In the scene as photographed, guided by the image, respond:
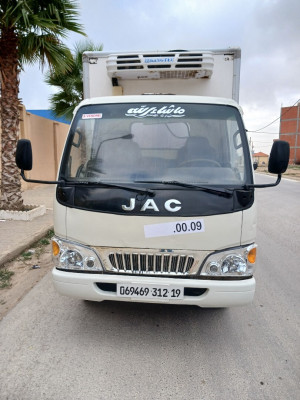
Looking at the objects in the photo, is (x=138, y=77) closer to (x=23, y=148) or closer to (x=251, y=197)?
(x=23, y=148)

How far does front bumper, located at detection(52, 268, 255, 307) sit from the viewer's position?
8.59 feet

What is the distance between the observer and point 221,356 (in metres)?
2.70

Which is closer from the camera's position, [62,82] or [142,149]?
[142,149]

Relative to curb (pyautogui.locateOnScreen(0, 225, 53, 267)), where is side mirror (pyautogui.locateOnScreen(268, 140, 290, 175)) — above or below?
above

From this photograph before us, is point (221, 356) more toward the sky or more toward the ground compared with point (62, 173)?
more toward the ground

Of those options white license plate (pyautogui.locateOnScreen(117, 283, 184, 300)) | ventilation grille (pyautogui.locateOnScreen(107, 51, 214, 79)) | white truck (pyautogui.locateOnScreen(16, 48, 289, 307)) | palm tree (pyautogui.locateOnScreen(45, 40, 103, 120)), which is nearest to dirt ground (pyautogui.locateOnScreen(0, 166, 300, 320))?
white truck (pyautogui.locateOnScreen(16, 48, 289, 307))

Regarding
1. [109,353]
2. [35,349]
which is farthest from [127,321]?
[35,349]

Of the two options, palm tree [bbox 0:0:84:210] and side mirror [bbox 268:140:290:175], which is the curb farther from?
side mirror [bbox 268:140:290:175]

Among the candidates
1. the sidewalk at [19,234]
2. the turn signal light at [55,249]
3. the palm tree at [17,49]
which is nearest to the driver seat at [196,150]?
the turn signal light at [55,249]

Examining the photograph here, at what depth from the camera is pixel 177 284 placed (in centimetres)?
260

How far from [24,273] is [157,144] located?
9.44ft

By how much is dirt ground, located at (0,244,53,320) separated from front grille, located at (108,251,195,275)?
5.26 ft

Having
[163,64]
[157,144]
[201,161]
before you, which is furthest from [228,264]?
[163,64]

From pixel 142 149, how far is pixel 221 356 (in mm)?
1985
